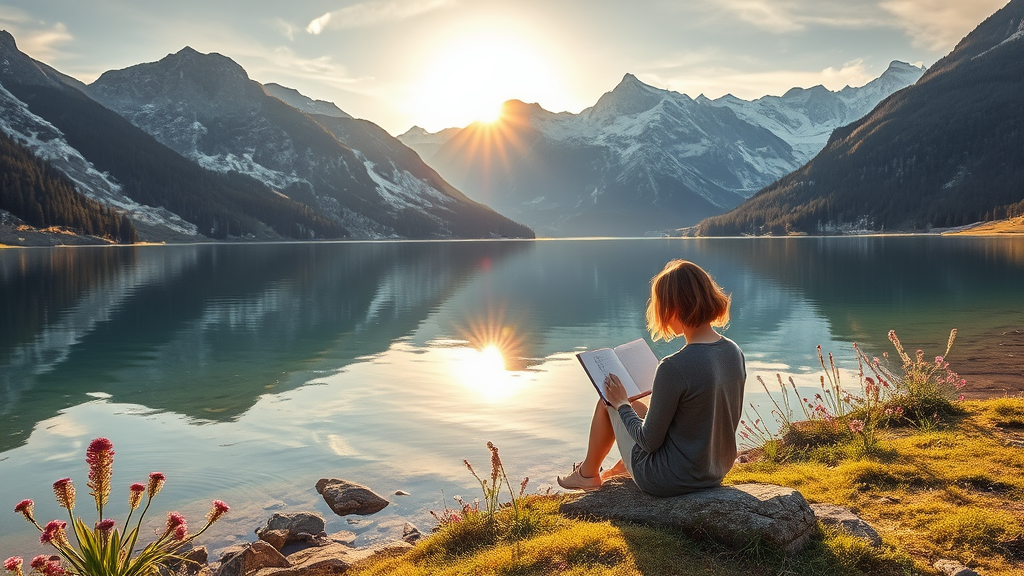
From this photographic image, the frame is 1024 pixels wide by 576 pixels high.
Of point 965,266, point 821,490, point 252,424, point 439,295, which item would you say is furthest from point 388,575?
point 965,266

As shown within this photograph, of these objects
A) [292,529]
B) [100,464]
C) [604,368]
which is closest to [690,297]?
[604,368]

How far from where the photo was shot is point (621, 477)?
9.41m

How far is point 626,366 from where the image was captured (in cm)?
887

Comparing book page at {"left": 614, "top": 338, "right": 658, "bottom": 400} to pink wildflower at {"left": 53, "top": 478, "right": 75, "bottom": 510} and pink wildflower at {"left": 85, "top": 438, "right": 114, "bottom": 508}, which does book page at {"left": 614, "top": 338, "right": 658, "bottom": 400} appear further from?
pink wildflower at {"left": 53, "top": 478, "right": 75, "bottom": 510}

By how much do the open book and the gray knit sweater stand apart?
1.81 feet

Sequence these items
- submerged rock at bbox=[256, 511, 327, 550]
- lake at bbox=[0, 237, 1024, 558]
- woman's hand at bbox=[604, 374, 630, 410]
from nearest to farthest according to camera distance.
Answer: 1. woman's hand at bbox=[604, 374, 630, 410]
2. submerged rock at bbox=[256, 511, 327, 550]
3. lake at bbox=[0, 237, 1024, 558]

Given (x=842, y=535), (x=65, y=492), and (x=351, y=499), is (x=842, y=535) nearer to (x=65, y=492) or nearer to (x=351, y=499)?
(x=65, y=492)

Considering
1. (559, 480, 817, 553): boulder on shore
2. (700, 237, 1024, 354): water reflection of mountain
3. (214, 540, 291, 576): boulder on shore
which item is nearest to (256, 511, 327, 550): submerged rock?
(214, 540, 291, 576): boulder on shore

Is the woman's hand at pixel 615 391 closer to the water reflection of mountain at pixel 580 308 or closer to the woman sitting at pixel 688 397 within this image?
the woman sitting at pixel 688 397

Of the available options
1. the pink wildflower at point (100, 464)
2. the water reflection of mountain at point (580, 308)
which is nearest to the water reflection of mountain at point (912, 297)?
the water reflection of mountain at point (580, 308)

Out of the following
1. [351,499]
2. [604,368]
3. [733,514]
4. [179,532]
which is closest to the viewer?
[179,532]

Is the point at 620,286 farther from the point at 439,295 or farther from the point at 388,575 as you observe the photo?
the point at 388,575

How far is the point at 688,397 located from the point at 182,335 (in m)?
31.6

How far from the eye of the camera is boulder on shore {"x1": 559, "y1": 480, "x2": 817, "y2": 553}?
6.96 m
